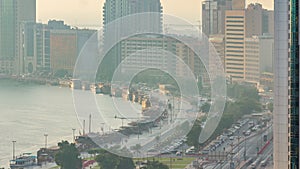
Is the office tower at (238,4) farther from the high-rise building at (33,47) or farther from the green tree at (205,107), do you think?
the high-rise building at (33,47)

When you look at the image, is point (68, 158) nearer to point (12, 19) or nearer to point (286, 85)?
point (286, 85)

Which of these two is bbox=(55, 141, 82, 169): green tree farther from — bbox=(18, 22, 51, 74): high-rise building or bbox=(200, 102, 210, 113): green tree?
bbox=(18, 22, 51, 74): high-rise building

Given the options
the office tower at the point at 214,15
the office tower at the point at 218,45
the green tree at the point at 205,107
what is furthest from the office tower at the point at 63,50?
the green tree at the point at 205,107

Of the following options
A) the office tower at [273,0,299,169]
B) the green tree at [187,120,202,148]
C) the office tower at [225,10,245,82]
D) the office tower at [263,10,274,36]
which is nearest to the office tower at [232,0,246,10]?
the office tower at [225,10,245,82]

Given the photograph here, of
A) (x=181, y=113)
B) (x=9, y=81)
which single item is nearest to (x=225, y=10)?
(x=181, y=113)

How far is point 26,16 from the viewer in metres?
16.4

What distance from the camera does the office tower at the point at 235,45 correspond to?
36.0ft

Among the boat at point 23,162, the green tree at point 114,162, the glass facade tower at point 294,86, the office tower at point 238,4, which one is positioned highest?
the office tower at point 238,4

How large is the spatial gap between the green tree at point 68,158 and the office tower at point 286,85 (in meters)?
2.79

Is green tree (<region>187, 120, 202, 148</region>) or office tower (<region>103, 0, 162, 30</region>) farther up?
office tower (<region>103, 0, 162, 30</region>)

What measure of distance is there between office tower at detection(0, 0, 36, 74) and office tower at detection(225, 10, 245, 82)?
5.60m

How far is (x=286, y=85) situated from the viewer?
273 centimetres

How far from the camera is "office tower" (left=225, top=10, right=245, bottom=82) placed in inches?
432

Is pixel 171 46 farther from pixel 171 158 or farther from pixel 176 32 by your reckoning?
pixel 171 158
